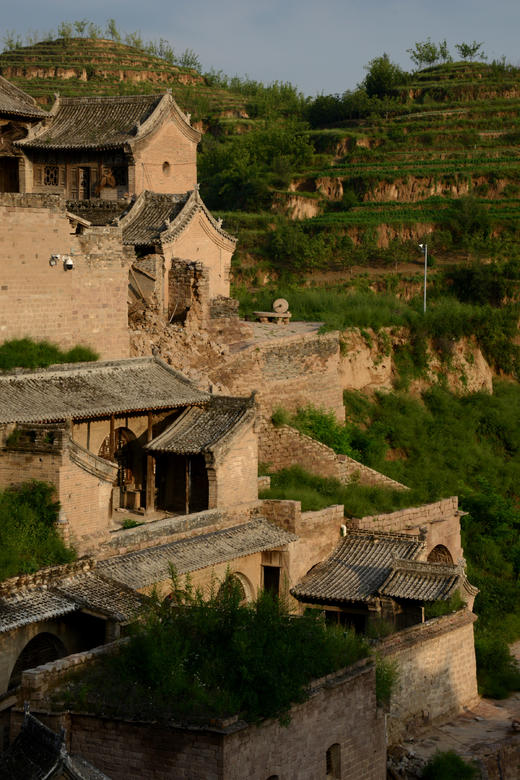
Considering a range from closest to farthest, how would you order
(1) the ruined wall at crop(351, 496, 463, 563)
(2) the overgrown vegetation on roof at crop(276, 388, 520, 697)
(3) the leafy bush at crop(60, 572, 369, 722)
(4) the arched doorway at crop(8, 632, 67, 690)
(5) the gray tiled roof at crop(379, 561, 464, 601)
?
(3) the leafy bush at crop(60, 572, 369, 722), (4) the arched doorway at crop(8, 632, 67, 690), (5) the gray tiled roof at crop(379, 561, 464, 601), (2) the overgrown vegetation on roof at crop(276, 388, 520, 697), (1) the ruined wall at crop(351, 496, 463, 563)

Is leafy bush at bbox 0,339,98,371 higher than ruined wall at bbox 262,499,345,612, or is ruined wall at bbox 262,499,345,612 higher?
leafy bush at bbox 0,339,98,371

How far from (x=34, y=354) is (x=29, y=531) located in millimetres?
5505

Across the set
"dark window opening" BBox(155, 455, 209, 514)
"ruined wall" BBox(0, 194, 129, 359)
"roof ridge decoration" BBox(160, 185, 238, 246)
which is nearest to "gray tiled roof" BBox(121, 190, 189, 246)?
"roof ridge decoration" BBox(160, 185, 238, 246)

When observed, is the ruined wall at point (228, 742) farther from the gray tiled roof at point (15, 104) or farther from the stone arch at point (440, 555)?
the gray tiled roof at point (15, 104)

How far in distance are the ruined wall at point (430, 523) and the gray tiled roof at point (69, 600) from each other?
8718 millimetres

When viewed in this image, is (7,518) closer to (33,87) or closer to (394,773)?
(394,773)

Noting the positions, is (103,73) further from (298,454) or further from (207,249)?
(298,454)

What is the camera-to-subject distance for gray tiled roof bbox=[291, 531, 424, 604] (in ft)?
82.6

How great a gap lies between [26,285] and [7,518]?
665 centimetres

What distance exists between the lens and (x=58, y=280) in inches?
1022

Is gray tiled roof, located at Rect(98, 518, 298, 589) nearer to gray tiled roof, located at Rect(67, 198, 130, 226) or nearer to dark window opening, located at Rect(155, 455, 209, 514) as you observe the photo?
dark window opening, located at Rect(155, 455, 209, 514)

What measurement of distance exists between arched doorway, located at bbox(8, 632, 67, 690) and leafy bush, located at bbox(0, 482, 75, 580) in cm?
113

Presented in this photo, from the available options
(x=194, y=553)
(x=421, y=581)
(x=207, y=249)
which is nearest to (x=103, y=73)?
(x=207, y=249)

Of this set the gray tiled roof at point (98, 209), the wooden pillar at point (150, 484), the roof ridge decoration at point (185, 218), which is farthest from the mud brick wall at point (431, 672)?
the gray tiled roof at point (98, 209)
